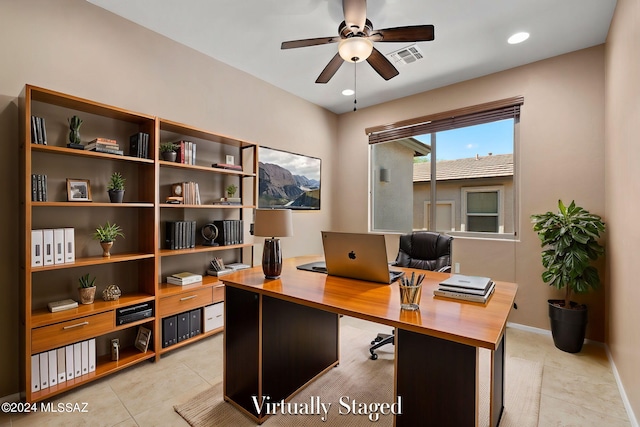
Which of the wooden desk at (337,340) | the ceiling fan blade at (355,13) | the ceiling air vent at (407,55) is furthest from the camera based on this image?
the ceiling air vent at (407,55)

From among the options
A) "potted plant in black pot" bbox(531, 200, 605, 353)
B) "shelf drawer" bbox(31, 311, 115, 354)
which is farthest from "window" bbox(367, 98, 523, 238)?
"shelf drawer" bbox(31, 311, 115, 354)

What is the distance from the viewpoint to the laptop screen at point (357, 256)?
1668 millimetres

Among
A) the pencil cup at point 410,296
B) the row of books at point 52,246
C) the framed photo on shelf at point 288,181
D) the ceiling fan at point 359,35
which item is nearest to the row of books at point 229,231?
the framed photo on shelf at point 288,181

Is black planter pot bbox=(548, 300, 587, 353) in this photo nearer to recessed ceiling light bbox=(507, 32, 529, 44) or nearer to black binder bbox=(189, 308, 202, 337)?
recessed ceiling light bbox=(507, 32, 529, 44)

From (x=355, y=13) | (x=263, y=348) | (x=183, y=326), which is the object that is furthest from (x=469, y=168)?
(x=183, y=326)

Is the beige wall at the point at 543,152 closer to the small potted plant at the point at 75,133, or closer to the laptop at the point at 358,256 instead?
the laptop at the point at 358,256

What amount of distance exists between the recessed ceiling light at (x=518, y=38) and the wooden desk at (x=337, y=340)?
231 cm

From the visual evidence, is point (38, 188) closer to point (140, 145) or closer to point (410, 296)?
point (140, 145)

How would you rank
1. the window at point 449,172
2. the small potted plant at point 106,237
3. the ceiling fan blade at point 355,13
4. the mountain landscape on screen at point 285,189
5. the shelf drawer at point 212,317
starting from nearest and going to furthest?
the ceiling fan blade at point 355,13
the small potted plant at point 106,237
the shelf drawer at point 212,317
the window at point 449,172
the mountain landscape on screen at point 285,189

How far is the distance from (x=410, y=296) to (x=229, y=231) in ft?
7.24

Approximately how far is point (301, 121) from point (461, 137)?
2.11m

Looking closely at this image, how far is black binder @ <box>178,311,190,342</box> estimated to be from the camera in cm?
262

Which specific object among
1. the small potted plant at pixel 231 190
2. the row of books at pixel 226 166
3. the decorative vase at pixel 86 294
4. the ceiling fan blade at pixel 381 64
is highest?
the ceiling fan blade at pixel 381 64

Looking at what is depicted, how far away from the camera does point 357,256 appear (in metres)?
1.76
